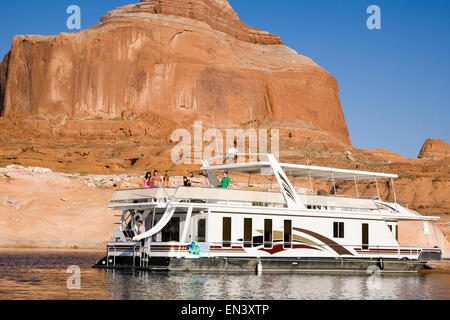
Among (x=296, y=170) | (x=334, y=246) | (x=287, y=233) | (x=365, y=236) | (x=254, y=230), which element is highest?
(x=296, y=170)

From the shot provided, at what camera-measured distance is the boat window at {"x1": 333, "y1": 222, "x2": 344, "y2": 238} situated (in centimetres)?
2750

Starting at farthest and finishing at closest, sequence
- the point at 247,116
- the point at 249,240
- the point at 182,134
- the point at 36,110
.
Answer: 1. the point at 247,116
2. the point at 36,110
3. the point at 182,134
4. the point at 249,240

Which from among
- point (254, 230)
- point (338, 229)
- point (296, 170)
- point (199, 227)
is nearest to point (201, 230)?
point (199, 227)

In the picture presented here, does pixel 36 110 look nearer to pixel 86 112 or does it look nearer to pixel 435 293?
pixel 86 112

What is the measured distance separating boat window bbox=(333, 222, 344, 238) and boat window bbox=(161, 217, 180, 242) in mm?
6710

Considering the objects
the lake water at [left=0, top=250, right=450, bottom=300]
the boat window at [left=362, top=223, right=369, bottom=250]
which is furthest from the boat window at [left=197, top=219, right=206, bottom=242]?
the boat window at [left=362, top=223, right=369, bottom=250]

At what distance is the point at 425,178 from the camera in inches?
2862

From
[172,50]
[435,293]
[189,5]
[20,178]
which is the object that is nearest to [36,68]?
[172,50]

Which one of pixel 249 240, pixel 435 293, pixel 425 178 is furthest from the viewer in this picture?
pixel 425 178

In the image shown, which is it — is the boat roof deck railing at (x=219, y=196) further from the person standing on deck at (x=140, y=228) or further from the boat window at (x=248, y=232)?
the person standing on deck at (x=140, y=228)

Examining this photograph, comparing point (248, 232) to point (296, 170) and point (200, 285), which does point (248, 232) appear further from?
point (200, 285)

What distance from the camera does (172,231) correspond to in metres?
25.8

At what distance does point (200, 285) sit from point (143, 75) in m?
94.4

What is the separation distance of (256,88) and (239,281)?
100911mm
